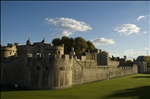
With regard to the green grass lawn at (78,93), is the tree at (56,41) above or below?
above

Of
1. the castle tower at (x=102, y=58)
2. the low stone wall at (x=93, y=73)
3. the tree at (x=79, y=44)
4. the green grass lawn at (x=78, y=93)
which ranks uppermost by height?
the tree at (x=79, y=44)

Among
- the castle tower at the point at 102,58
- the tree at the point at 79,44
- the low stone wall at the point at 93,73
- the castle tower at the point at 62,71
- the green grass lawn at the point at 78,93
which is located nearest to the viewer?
the green grass lawn at the point at 78,93

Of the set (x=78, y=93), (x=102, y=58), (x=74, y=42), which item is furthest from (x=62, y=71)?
(x=74, y=42)

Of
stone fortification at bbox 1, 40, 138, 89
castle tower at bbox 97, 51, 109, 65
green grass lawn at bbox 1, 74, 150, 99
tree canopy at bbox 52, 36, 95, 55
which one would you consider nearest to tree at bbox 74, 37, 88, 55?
tree canopy at bbox 52, 36, 95, 55

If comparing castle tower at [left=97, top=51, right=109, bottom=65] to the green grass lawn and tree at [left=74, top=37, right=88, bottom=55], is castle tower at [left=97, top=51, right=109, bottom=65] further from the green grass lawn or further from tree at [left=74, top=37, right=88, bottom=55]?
the green grass lawn

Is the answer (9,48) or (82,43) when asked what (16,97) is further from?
(82,43)

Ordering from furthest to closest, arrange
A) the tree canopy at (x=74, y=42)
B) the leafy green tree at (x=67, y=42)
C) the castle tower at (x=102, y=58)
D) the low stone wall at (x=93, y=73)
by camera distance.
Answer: the tree canopy at (x=74, y=42)
the leafy green tree at (x=67, y=42)
the castle tower at (x=102, y=58)
the low stone wall at (x=93, y=73)

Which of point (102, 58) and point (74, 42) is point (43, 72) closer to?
point (102, 58)

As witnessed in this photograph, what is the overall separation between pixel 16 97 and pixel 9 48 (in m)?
21.3

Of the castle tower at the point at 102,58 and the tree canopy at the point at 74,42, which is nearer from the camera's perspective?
the castle tower at the point at 102,58

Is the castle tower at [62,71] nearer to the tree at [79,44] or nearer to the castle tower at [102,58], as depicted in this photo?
the castle tower at [102,58]

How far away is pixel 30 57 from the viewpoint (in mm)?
31016

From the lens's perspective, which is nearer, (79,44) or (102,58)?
(102,58)

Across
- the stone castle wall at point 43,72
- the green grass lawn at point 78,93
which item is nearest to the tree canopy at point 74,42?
the stone castle wall at point 43,72
